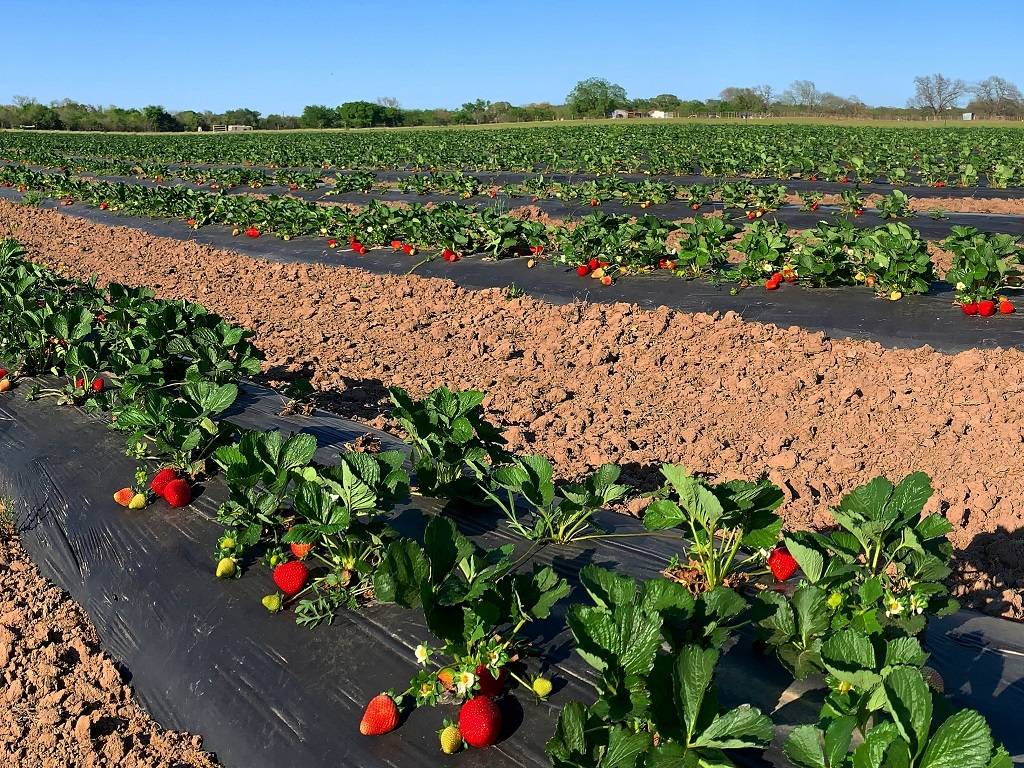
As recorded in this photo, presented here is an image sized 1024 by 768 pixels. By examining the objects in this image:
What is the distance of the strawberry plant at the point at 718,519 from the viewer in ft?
8.43

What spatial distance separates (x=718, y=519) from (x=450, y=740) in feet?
3.45

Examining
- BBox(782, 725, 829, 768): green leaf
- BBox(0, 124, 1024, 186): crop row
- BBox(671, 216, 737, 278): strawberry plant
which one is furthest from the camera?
BBox(0, 124, 1024, 186): crop row

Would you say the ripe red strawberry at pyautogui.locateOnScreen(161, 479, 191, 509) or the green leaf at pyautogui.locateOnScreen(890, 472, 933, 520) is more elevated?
the green leaf at pyautogui.locateOnScreen(890, 472, 933, 520)

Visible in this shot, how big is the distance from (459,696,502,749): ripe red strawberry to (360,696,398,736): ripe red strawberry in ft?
0.77

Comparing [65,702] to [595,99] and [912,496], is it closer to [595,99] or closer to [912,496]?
[912,496]

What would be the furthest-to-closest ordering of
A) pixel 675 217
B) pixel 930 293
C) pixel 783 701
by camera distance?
1. pixel 675 217
2. pixel 930 293
3. pixel 783 701

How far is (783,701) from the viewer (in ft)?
7.50

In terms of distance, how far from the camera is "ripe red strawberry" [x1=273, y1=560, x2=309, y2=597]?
2881 millimetres

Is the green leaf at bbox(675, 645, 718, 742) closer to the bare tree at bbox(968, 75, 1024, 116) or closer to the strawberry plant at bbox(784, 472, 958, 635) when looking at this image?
the strawberry plant at bbox(784, 472, 958, 635)

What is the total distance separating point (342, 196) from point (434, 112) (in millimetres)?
80294

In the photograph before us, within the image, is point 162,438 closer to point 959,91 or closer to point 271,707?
point 271,707

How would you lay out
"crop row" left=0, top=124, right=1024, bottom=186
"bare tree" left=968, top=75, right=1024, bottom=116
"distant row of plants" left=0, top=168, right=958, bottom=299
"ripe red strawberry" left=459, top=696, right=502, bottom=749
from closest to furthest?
"ripe red strawberry" left=459, top=696, right=502, bottom=749 < "distant row of plants" left=0, top=168, right=958, bottom=299 < "crop row" left=0, top=124, right=1024, bottom=186 < "bare tree" left=968, top=75, right=1024, bottom=116

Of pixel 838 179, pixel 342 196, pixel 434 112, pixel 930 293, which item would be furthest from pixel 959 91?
pixel 930 293

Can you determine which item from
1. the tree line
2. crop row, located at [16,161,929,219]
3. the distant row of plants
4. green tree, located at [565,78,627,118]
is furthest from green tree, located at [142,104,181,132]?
the distant row of plants
